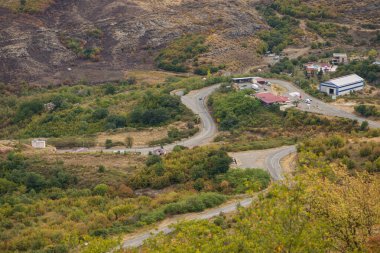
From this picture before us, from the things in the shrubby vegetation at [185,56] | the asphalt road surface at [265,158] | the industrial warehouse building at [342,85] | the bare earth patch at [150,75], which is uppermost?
the asphalt road surface at [265,158]

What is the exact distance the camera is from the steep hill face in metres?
72.1

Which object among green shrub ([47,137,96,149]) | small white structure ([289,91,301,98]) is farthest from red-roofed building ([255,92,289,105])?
green shrub ([47,137,96,149])

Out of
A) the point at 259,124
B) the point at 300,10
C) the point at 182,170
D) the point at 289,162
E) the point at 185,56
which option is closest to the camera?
the point at 182,170

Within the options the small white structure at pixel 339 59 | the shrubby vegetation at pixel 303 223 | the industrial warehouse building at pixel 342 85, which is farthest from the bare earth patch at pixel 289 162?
the small white structure at pixel 339 59

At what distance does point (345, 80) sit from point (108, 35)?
3641cm

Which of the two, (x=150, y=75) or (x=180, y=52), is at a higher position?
(x=180, y=52)

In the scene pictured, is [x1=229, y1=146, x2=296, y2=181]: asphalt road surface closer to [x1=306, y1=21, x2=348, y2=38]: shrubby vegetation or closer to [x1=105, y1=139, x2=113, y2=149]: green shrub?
Answer: [x1=105, y1=139, x2=113, y2=149]: green shrub

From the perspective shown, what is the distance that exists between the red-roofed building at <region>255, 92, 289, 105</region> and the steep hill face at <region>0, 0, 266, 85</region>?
19.6 meters

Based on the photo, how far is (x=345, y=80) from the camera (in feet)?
184

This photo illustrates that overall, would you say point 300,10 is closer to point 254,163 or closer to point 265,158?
point 265,158

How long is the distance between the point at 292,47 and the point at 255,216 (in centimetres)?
6467

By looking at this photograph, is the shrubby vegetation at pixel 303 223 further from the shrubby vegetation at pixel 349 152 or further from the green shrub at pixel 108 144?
the green shrub at pixel 108 144

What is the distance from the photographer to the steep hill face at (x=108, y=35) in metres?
72.1

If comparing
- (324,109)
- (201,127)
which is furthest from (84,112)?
(324,109)
